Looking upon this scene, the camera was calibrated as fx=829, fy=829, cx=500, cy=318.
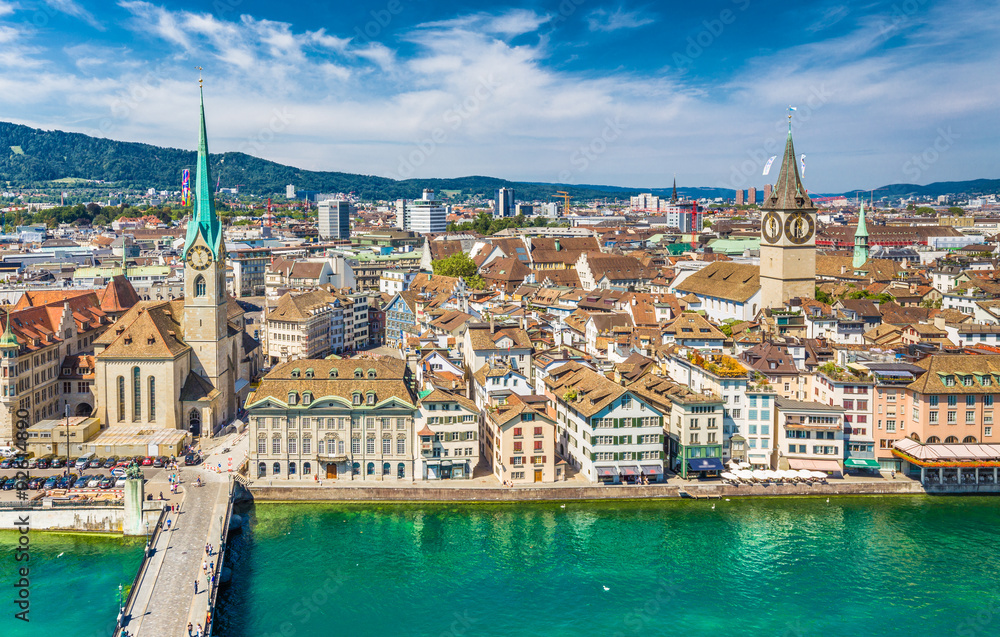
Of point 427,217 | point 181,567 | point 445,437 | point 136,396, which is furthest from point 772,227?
point 427,217

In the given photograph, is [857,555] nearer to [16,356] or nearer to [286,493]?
[286,493]

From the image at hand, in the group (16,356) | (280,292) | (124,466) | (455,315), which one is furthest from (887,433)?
(280,292)

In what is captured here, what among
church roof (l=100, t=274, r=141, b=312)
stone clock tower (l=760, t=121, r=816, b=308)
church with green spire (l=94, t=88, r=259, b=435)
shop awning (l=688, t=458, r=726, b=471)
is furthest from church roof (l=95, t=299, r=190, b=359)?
stone clock tower (l=760, t=121, r=816, b=308)

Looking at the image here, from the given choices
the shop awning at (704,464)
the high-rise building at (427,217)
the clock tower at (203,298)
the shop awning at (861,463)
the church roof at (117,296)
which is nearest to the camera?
the shop awning at (704,464)

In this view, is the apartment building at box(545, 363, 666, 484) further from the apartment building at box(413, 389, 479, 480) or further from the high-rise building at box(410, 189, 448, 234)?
the high-rise building at box(410, 189, 448, 234)

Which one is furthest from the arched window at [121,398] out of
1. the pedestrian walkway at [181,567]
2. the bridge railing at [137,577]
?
the bridge railing at [137,577]

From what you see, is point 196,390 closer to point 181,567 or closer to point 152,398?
point 152,398

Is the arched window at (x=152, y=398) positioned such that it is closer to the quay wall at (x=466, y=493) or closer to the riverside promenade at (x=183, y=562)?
the riverside promenade at (x=183, y=562)
